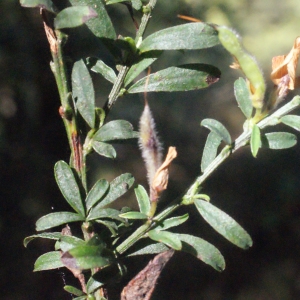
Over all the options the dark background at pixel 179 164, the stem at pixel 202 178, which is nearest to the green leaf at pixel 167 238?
the stem at pixel 202 178

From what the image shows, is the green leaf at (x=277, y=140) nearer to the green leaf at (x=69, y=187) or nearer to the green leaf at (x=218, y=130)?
the green leaf at (x=218, y=130)

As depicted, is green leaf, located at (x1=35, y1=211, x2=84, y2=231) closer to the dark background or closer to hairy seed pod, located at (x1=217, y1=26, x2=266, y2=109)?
hairy seed pod, located at (x1=217, y1=26, x2=266, y2=109)

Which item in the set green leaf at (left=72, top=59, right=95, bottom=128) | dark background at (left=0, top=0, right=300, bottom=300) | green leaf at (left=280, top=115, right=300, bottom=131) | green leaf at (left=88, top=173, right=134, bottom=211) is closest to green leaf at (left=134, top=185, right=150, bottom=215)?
green leaf at (left=88, top=173, right=134, bottom=211)

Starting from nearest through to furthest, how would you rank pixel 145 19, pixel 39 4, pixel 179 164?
1. pixel 39 4
2. pixel 145 19
3. pixel 179 164

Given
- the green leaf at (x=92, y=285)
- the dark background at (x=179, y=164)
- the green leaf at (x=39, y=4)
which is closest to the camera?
the green leaf at (x=39, y=4)

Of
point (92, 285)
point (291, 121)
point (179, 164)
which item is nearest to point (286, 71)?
point (291, 121)

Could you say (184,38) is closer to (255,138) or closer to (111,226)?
(255,138)
